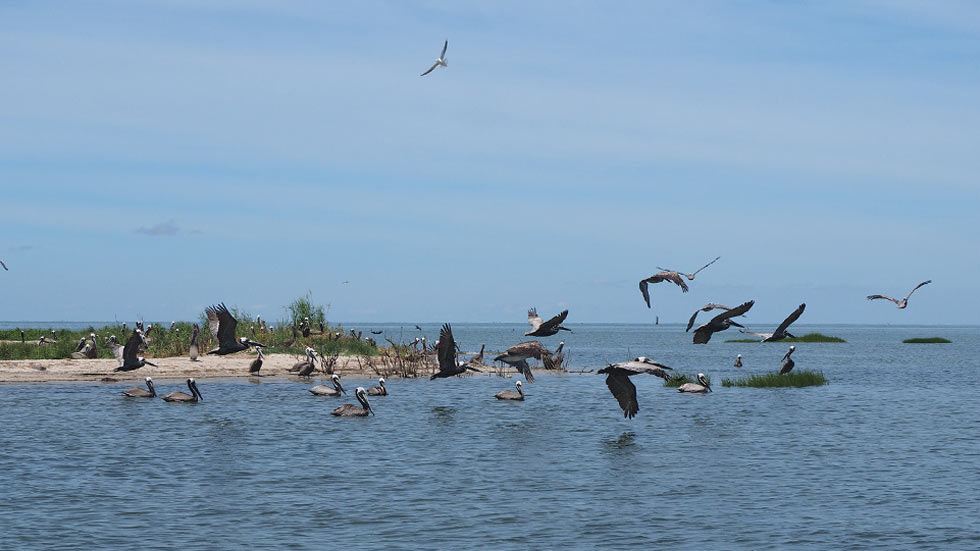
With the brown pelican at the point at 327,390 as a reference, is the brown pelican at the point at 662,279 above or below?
above

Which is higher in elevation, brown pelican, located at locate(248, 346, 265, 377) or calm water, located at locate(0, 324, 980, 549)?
brown pelican, located at locate(248, 346, 265, 377)

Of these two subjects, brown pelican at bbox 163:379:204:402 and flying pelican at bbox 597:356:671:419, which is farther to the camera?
brown pelican at bbox 163:379:204:402

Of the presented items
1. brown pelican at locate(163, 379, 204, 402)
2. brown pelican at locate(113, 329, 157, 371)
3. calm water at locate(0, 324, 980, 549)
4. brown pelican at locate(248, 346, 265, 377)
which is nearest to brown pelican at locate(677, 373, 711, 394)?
calm water at locate(0, 324, 980, 549)

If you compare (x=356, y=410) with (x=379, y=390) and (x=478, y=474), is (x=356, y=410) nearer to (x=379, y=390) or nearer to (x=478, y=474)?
(x=379, y=390)

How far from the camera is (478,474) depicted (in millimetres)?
21031

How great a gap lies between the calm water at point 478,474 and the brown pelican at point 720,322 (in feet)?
9.95

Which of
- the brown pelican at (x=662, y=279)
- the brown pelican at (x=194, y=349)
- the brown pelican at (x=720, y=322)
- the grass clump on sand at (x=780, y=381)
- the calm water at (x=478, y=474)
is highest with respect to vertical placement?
the brown pelican at (x=662, y=279)

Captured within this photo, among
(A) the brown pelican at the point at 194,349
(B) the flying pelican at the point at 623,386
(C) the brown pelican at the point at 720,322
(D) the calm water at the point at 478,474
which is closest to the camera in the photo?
(D) the calm water at the point at 478,474

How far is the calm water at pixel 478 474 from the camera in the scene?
15.5 metres

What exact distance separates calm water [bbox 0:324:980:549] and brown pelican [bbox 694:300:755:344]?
3.03 meters

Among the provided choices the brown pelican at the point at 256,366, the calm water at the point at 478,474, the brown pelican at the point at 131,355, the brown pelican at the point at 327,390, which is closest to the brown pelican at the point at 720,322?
the calm water at the point at 478,474

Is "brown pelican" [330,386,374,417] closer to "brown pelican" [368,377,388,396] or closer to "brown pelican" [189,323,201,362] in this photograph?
"brown pelican" [368,377,388,396]

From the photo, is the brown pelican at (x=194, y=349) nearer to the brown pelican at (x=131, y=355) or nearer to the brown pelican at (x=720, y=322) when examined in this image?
the brown pelican at (x=131, y=355)

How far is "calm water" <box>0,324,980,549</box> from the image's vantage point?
15.5 metres
